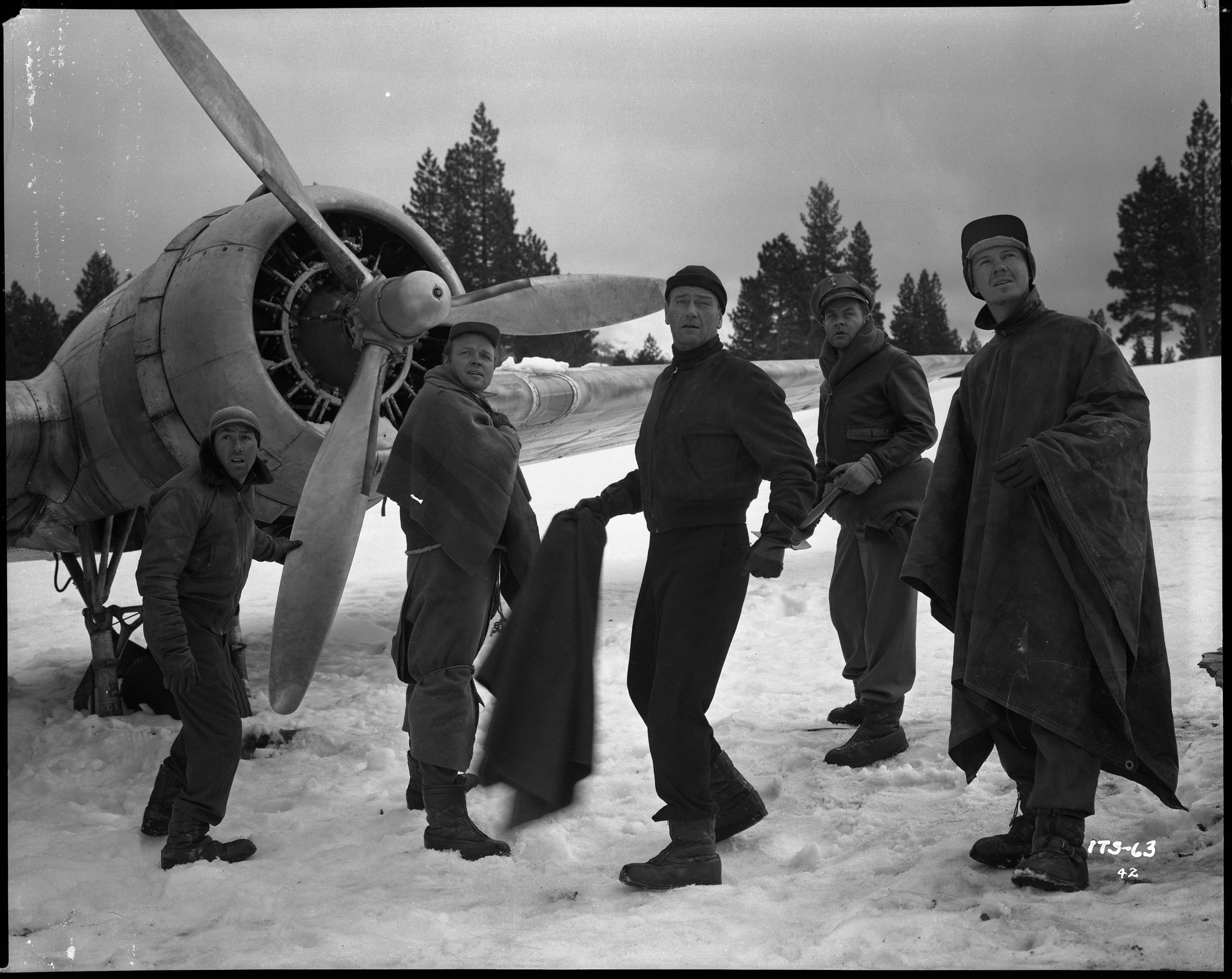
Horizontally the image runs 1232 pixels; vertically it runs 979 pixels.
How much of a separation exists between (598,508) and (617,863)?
122 cm

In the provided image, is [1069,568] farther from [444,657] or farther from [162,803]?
[162,803]

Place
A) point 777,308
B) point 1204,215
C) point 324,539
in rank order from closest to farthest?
point 324,539 → point 1204,215 → point 777,308

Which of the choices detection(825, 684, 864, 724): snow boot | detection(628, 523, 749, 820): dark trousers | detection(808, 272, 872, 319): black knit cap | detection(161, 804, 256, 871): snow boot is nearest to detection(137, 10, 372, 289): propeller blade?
detection(808, 272, 872, 319): black knit cap

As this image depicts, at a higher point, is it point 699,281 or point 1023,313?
point 699,281

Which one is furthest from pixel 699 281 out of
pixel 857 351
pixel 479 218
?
pixel 479 218

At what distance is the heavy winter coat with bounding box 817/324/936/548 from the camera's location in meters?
4.32

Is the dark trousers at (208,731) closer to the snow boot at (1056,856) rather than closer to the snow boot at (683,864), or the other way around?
the snow boot at (683,864)

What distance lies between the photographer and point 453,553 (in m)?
3.83

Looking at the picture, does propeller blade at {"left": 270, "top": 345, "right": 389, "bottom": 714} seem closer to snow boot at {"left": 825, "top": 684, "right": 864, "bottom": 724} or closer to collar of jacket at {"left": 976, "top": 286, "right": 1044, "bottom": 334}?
snow boot at {"left": 825, "top": 684, "right": 864, "bottom": 724}

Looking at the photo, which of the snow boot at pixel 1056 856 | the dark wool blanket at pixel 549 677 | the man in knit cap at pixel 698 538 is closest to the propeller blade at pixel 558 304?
the man in knit cap at pixel 698 538

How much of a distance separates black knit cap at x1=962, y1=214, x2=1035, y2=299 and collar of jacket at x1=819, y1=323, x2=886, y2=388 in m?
1.27

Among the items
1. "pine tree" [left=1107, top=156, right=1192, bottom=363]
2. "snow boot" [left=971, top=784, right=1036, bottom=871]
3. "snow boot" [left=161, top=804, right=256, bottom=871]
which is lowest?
"snow boot" [left=161, top=804, right=256, bottom=871]

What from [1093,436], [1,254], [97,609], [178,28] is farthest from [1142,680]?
[97,609]

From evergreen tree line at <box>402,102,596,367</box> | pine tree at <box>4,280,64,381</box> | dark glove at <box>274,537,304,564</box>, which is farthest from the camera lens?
evergreen tree line at <box>402,102,596,367</box>
